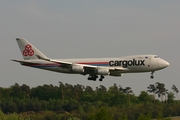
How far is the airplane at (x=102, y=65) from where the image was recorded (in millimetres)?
84125

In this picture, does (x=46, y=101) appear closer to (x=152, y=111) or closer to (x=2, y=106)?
(x=2, y=106)

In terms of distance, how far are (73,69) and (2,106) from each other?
90.5m

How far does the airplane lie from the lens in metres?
84.1

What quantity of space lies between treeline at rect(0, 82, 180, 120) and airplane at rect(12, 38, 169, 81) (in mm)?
60082

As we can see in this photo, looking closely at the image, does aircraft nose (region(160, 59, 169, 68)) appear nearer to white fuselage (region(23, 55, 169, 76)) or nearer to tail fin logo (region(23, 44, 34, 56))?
white fuselage (region(23, 55, 169, 76))

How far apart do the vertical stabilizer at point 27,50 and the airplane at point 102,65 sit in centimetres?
270

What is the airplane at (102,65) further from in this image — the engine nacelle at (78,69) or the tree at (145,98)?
the tree at (145,98)

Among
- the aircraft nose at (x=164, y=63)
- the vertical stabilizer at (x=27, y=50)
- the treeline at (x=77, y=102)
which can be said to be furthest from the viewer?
the treeline at (x=77, y=102)

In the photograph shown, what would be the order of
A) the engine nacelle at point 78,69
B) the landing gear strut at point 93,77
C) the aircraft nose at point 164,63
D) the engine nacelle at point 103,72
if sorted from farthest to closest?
the landing gear strut at point 93,77 → the engine nacelle at point 78,69 → the aircraft nose at point 164,63 → the engine nacelle at point 103,72

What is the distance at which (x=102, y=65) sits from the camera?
283ft

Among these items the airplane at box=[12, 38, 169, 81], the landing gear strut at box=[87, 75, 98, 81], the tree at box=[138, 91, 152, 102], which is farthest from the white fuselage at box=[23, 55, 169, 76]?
the tree at box=[138, 91, 152, 102]

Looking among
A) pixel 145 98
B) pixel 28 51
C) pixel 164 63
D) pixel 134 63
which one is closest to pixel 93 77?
pixel 134 63

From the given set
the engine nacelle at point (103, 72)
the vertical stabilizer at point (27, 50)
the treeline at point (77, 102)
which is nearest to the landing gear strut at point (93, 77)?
the engine nacelle at point (103, 72)

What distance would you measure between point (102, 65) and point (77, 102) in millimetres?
92269
